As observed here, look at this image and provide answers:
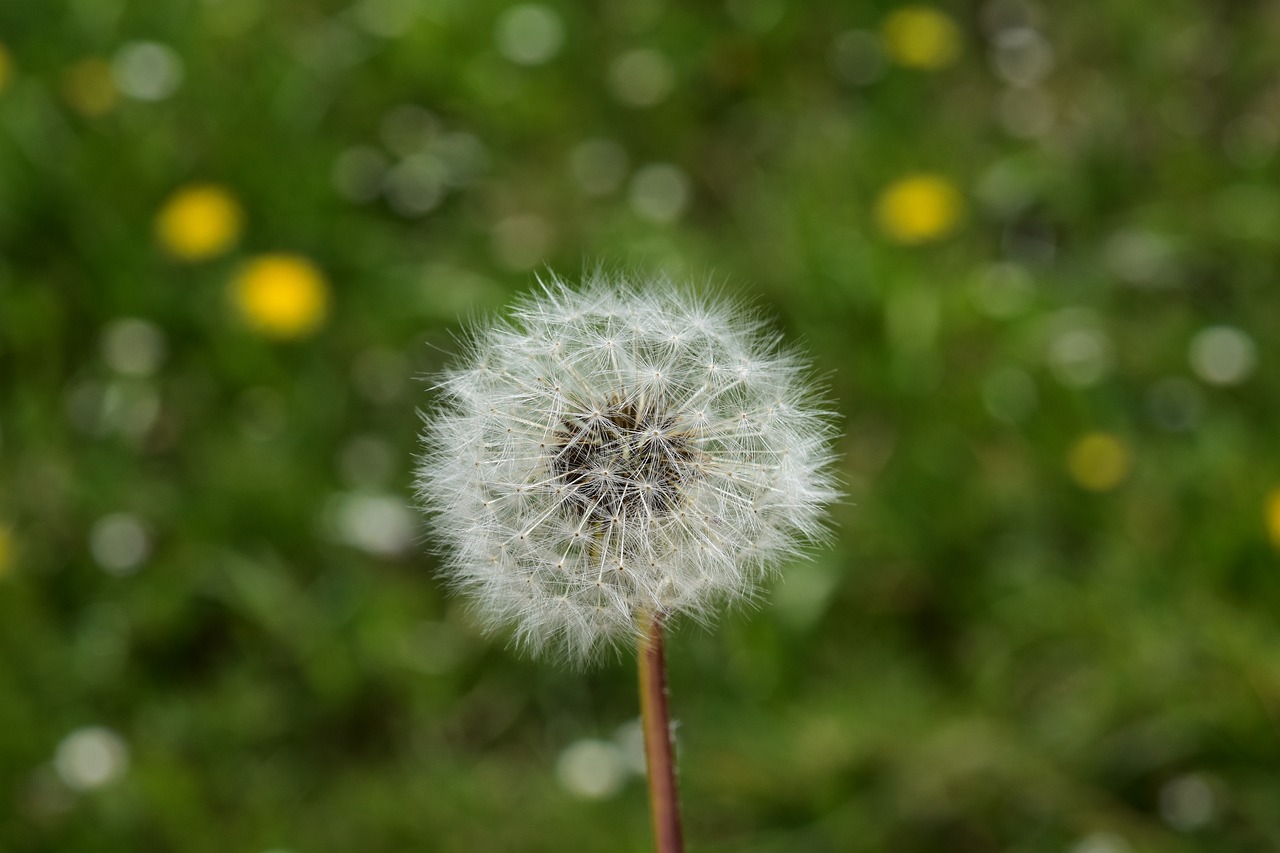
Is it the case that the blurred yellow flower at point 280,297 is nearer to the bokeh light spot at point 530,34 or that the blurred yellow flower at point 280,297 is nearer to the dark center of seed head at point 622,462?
the bokeh light spot at point 530,34

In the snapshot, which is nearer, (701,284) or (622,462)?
(622,462)

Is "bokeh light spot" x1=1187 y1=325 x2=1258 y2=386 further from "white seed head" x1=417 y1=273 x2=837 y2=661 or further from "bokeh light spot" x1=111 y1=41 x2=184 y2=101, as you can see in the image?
"bokeh light spot" x1=111 y1=41 x2=184 y2=101

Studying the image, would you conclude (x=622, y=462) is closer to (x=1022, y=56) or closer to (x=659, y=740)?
(x=659, y=740)

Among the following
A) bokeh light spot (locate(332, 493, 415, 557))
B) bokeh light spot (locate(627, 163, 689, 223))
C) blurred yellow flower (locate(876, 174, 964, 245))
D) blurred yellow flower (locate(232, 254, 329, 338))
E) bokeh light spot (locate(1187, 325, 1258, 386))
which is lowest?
bokeh light spot (locate(332, 493, 415, 557))

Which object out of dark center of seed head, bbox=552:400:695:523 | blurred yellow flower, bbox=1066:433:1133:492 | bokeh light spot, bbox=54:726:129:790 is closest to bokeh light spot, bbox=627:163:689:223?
blurred yellow flower, bbox=1066:433:1133:492

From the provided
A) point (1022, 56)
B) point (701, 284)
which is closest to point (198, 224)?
point (701, 284)
